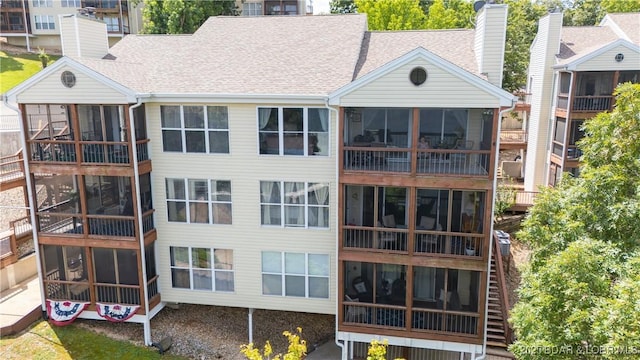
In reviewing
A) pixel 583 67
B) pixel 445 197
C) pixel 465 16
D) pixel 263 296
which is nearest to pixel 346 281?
pixel 263 296

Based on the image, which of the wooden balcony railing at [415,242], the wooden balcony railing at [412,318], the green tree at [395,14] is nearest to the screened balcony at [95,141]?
the wooden balcony railing at [415,242]

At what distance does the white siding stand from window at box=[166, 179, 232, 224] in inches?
792

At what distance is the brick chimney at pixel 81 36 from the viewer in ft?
59.4

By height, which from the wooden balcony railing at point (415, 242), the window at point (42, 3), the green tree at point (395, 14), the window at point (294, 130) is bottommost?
the wooden balcony railing at point (415, 242)

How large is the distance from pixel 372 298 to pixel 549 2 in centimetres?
5371

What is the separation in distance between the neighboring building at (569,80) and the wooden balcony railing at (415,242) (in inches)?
519

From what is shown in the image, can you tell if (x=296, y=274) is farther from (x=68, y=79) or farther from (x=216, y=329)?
(x=68, y=79)

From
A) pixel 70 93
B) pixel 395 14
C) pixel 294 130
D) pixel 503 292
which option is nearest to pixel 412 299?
pixel 503 292

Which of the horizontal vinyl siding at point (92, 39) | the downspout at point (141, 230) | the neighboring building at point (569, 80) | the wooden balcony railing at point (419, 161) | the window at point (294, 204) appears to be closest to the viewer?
the wooden balcony railing at point (419, 161)

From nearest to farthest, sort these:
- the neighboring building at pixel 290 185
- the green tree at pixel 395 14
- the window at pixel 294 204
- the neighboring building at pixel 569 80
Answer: the neighboring building at pixel 290 185
the window at pixel 294 204
the neighboring building at pixel 569 80
the green tree at pixel 395 14

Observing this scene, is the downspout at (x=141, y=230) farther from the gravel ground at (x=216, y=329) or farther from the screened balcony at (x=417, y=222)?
the screened balcony at (x=417, y=222)

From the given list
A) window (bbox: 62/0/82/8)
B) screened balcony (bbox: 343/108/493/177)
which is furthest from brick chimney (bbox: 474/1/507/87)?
window (bbox: 62/0/82/8)

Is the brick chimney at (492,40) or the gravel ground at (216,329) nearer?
the brick chimney at (492,40)

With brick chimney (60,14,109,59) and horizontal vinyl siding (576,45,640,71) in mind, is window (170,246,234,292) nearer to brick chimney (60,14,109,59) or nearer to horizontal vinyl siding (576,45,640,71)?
brick chimney (60,14,109,59)
